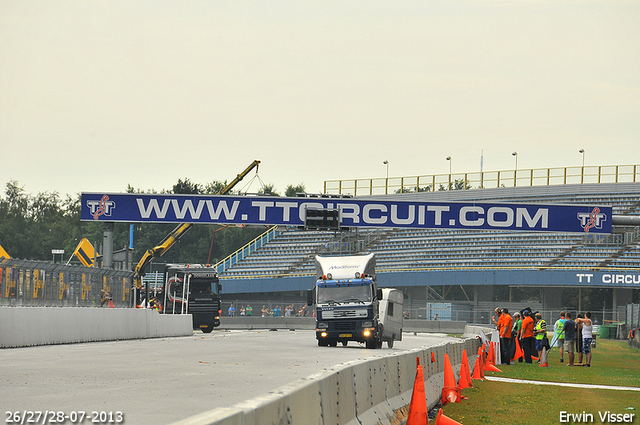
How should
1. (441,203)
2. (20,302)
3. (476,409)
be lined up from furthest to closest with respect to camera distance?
1. (441,203)
2. (20,302)
3. (476,409)

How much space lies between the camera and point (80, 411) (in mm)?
10055

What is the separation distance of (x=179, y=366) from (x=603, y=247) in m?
47.6

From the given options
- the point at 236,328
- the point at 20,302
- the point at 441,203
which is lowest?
the point at 236,328

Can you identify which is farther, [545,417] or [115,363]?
[115,363]

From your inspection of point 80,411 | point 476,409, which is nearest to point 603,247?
point 476,409

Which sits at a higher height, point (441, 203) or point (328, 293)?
point (441, 203)

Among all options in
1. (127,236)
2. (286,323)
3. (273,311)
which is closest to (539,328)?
(286,323)

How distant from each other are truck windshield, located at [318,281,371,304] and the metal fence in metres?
7.12

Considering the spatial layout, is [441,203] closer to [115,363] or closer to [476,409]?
[115,363]

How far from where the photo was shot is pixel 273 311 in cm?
6088

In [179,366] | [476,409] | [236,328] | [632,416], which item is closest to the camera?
[632,416]

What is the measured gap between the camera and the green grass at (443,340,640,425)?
12656 millimetres

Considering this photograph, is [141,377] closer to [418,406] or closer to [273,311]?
[418,406]

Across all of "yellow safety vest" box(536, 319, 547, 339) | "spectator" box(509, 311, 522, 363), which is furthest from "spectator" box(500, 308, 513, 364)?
"yellow safety vest" box(536, 319, 547, 339)
